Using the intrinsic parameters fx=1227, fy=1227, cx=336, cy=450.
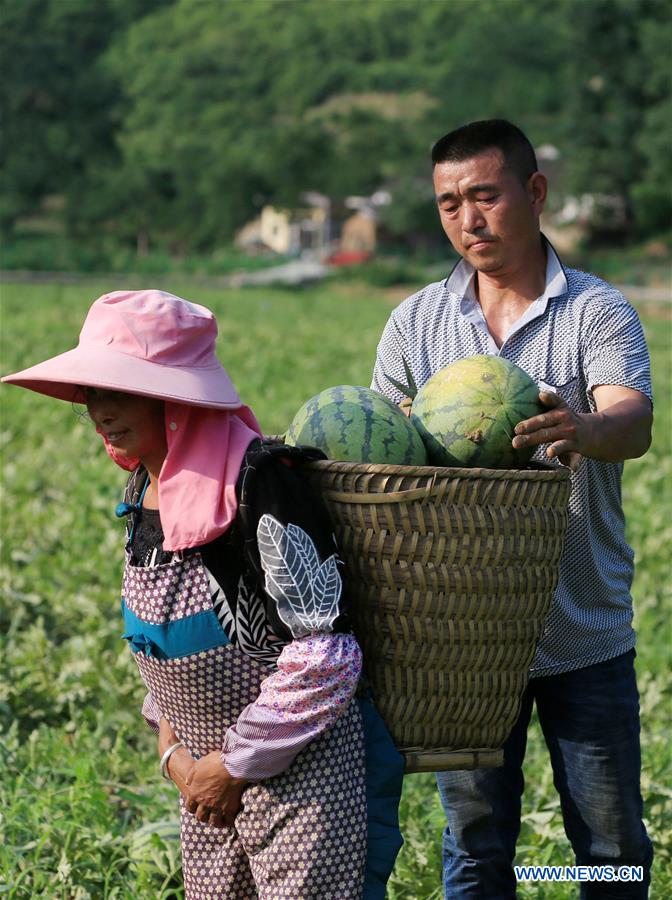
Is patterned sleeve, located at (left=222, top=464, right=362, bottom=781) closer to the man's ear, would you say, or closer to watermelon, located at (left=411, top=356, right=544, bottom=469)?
watermelon, located at (left=411, top=356, right=544, bottom=469)

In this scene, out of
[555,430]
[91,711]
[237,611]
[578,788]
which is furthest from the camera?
[91,711]

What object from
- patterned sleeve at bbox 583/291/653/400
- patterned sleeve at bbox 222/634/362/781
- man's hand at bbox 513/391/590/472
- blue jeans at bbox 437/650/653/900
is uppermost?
patterned sleeve at bbox 583/291/653/400

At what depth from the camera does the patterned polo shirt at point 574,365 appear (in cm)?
273

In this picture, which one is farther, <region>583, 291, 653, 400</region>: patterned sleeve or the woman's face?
<region>583, 291, 653, 400</region>: patterned sleeve

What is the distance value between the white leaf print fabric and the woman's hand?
0.34 meters

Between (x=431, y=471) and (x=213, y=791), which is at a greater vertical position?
(x=431, y=471)

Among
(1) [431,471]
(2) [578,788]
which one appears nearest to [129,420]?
(1) [431,471]

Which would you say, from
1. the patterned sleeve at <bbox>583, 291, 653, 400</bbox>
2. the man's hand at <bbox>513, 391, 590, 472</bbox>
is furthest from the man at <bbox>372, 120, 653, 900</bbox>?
the man's hand at <bbox>513, 391, 590, 472</bbox>

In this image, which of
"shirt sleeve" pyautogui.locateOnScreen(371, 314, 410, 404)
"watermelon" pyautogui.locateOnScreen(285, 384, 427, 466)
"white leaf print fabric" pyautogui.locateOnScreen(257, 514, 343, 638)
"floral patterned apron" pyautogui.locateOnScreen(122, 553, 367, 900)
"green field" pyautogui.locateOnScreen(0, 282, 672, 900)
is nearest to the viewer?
"white leaf print fabric" pyautogui.locateOnScreen(257, 514, 343, 638)

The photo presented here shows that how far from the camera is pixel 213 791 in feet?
7.67

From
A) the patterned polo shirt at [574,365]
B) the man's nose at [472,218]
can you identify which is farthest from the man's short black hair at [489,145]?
the patterned polo shirt at [574,365]

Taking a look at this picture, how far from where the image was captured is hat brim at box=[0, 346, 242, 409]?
2201mm

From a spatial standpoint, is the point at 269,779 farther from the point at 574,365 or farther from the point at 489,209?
the point at 489,209

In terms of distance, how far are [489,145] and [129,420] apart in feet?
3.39
